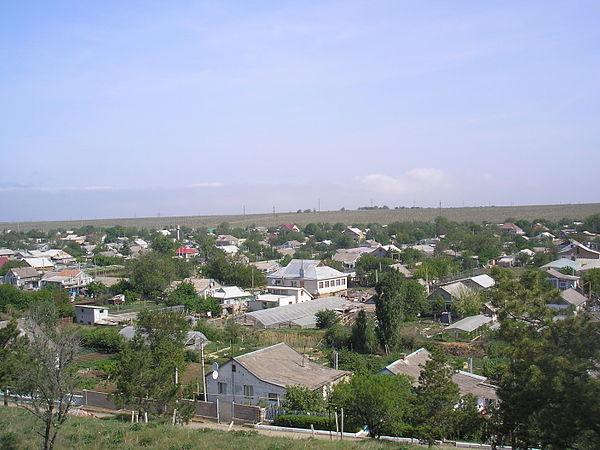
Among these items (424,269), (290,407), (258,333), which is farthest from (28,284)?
(290,407)

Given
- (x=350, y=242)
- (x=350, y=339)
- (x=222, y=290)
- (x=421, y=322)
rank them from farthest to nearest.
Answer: (x=350, y=242) → (x=222, y=290) → (x=421, y=322) → (x=350, y=339)

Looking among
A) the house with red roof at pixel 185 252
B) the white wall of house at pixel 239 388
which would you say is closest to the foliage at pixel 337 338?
the white wall of house at pixel 239 388

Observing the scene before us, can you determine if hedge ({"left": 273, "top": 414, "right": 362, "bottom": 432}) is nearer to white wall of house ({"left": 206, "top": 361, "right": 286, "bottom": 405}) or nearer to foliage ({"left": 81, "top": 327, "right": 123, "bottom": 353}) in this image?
white wall of house ({"left": 206, "top": 361, "right": 286, "bottom": 405})

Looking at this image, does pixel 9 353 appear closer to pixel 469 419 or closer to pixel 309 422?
pixel 309 422

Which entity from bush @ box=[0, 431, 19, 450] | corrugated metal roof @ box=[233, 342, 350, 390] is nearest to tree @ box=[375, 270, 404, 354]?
corrugated metal roof @ box=[233, 342, 350, 390]

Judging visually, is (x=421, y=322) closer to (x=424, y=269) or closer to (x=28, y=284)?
(x=424, y=269)

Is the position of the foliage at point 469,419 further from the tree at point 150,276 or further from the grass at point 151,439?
the tree at point 150,276

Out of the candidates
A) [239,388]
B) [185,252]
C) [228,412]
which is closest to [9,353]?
[228,412]
